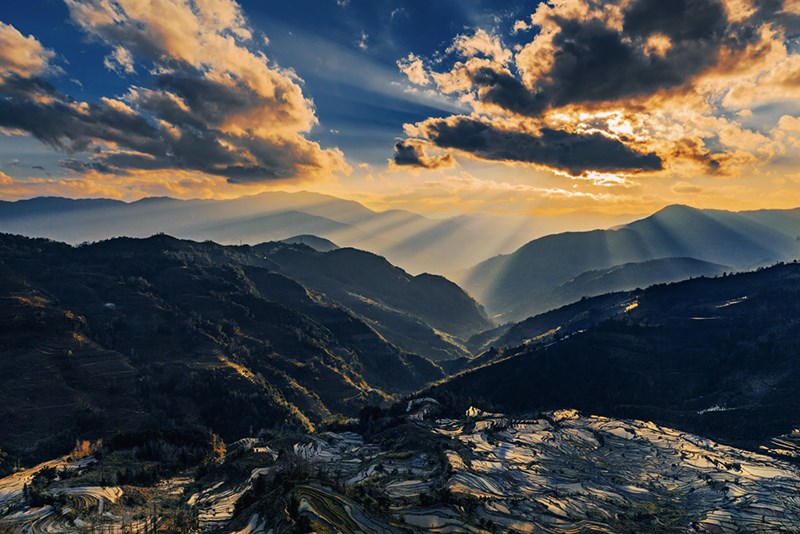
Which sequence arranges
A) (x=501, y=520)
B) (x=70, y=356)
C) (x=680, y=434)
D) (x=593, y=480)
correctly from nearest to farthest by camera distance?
(x=501, y=520) → (x=593, y=480) → (x=680, y=434) → (x=70, y=356)

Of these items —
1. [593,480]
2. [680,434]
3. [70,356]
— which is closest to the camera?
[593,480]

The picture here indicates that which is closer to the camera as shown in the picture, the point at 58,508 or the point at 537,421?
the point at 58,508

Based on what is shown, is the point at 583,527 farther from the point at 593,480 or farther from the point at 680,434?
the point at 680,434

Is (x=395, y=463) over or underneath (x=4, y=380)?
underneath

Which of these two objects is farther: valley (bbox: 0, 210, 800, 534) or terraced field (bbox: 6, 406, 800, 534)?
valley (bbox: 0, 210, 800, 534)

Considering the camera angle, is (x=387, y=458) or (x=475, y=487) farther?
(x=387, y=458)

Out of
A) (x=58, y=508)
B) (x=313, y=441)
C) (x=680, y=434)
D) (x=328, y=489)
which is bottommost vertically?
(x=680, y=434)

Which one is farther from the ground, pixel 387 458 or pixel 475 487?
pixel 475 487

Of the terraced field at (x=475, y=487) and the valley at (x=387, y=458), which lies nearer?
the terraced field at (x=475, y=487)

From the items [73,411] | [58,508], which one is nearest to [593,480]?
[58,508]

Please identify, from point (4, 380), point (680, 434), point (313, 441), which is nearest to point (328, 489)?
point (313, 441)
